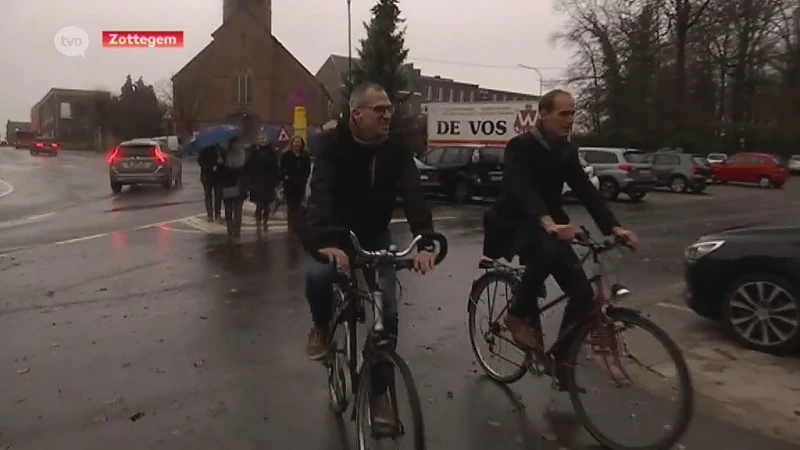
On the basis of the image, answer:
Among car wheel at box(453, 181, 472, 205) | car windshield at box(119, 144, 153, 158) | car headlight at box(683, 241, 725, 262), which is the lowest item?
car wheel at box(453, 181, 472, 205)

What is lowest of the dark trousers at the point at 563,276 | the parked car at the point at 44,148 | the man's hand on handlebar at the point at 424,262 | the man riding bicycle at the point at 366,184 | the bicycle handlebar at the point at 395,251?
the parked car at the point at 44,148

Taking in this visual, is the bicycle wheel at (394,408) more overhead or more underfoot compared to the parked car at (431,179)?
more overhead

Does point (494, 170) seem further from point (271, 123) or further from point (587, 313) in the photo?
point (271, 123)

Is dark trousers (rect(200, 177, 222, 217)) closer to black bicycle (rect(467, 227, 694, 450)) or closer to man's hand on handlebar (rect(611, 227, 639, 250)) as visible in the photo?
black bicycle (rect(467, 227, 694, 450))

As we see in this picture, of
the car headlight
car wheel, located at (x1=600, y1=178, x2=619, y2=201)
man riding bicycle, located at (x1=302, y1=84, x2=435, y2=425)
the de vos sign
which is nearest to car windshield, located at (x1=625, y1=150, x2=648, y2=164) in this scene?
car wheel, located at (x1=600, y1=178, x2=619, y2=201)

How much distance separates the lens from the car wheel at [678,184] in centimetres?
3557

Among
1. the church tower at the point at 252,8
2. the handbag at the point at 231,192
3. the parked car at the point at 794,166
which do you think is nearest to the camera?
the handbag at the point at 231,192

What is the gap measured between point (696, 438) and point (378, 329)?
7.10ft

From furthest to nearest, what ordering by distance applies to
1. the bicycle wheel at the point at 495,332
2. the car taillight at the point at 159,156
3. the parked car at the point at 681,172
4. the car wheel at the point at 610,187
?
the parked car at the point at 681,172 → the car wheel at the point at 610,187 → the car taillight at the point at 159,156 → the bicycle wheel at the point at 495,332

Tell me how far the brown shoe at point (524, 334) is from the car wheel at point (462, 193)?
63.7ft

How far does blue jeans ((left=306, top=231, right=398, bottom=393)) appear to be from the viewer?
13.4 ft

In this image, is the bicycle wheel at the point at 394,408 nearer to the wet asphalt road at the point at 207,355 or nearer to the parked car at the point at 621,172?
the wet asphalt road at the point at 207,355

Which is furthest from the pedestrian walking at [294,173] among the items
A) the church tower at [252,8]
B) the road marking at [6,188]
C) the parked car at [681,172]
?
the church tower at [252,8]

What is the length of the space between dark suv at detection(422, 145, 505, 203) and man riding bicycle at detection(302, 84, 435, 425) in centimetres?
1993
